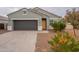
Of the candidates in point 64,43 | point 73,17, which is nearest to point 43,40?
point 64,43

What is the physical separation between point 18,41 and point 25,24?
0.40m

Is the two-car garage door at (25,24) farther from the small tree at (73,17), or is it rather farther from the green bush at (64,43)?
the small tree at (73,17)

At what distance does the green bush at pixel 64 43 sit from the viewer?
332 cm

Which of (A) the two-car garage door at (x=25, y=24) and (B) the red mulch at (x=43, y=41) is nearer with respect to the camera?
(B) the red mulch at (x=43, y=41)

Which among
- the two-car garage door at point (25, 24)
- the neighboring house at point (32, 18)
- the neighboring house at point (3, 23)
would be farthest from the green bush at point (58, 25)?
the neighboring house at point (3, 23)

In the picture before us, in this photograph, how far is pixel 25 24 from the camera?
3.57m

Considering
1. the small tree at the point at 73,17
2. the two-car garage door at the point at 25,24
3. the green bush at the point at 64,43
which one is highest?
the small tree at the point at 73,17

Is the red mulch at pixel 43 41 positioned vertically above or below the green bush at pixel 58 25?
below

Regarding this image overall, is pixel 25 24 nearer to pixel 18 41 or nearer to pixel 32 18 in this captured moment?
pixel 32 18

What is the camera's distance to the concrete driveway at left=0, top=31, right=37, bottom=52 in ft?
11.2

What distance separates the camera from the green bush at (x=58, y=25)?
3.39m

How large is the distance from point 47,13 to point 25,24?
0.53 meters
